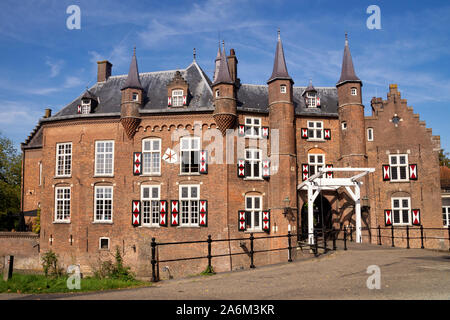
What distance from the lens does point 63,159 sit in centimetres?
2334

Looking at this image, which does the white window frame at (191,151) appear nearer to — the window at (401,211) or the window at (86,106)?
the window at (86,106)

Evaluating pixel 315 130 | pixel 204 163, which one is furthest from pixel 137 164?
pixel 315 130

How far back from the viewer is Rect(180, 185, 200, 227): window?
2127 centimetres

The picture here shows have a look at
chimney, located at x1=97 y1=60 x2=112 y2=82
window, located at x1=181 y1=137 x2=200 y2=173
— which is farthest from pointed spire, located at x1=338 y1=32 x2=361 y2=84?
chimney, located at x1=97 y1=60 x2=112 y2=82

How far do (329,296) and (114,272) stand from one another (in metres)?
12.8

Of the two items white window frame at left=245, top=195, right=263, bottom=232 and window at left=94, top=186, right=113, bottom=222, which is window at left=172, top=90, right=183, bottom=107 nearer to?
window at left=94, top=186, right=113, bottom=222

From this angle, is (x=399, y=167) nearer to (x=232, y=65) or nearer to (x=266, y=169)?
(x=266, y=169)

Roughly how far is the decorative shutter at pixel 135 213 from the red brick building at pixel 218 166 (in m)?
0.08

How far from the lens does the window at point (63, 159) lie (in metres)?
23.1

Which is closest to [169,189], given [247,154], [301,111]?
[247,154]

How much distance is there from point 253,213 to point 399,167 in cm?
916

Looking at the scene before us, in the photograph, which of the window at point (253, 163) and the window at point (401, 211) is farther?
the window at point (253, 163)

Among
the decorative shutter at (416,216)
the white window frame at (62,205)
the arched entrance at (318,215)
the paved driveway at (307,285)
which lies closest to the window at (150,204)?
the white window frame at (62,205)
